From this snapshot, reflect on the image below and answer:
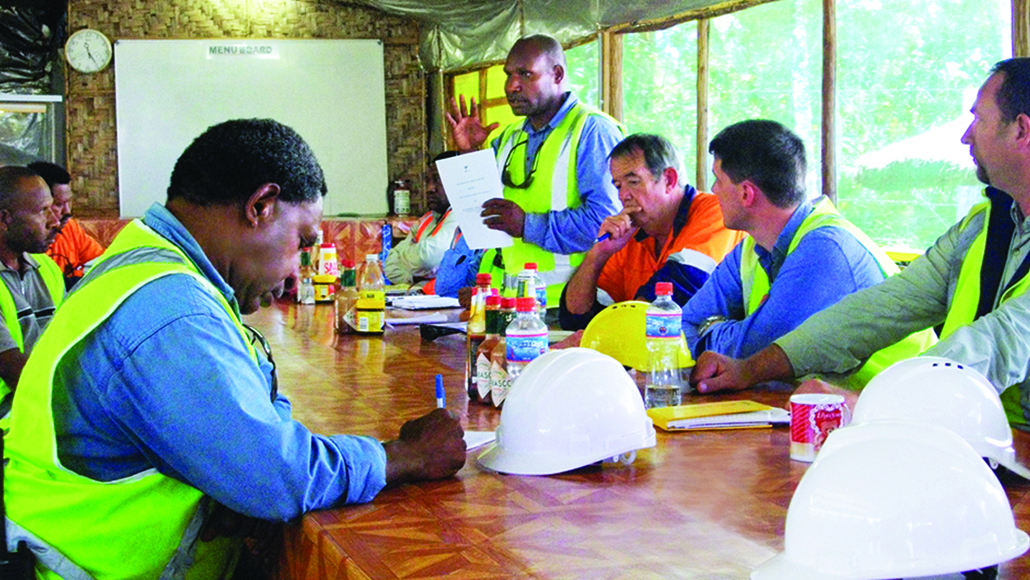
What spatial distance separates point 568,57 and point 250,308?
16.6ft

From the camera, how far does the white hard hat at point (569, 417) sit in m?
1.42

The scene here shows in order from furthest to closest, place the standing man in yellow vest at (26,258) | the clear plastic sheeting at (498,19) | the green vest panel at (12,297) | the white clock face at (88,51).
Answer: the white clock face at (88,51), the clear plastic sheeting at (498,19), the standing man in yellow vest at (26,258), the green vest panel at (12,297)

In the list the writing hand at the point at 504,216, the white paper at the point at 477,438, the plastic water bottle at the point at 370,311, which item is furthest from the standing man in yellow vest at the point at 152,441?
the writing hand at the point at 504,216

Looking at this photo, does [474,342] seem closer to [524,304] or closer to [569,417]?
[524,304]

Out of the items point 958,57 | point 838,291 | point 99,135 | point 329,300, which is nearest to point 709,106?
point 958,57

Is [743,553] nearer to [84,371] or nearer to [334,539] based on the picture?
[334,539]

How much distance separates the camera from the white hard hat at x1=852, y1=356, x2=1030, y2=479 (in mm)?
1312

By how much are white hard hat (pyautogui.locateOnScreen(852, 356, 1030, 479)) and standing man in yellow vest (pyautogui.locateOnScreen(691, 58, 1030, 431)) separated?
15.5 inches

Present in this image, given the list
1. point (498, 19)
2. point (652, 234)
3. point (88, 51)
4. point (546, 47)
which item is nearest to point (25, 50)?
point (88, 51)

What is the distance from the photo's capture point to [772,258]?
2.51 metres

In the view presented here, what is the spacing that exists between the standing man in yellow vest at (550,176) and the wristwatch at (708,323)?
2.69ft

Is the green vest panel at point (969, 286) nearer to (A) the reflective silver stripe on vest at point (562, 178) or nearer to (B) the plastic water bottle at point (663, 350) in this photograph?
(B) the plastic water bottle at point (663, 350)

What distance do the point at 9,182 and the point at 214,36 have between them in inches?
198

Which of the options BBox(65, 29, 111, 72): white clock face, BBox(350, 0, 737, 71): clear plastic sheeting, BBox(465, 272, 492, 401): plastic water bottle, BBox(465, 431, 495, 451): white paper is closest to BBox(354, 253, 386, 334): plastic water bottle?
BBox(465, 272, 492, 401): plastic water bottle
